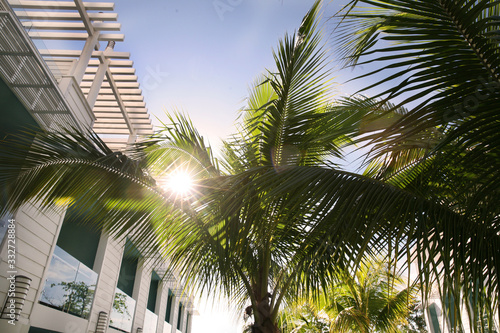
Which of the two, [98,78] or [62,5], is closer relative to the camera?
[62,5]

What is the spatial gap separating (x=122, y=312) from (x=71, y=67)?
7194 millimetres

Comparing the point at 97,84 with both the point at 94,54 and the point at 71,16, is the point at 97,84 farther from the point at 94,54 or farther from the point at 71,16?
the point at 71,16

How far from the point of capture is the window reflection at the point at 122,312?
Answer: 31.3 feet

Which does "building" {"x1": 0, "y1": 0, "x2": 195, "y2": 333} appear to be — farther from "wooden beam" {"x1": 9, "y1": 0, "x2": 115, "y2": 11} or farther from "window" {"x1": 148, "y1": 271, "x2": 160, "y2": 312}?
"window" {"x1": 148, "y1": 271, "x2": 160, "y2": 312}

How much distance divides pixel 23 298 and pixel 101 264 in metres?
3.61

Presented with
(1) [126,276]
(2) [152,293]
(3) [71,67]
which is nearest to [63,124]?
(3) [71,67]

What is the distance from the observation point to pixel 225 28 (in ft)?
15.9

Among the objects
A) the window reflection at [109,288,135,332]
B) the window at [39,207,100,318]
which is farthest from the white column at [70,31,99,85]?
the window reflection at [109,288,135,332]

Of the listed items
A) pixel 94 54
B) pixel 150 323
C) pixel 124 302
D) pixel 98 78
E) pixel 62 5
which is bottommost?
pixel 150 323

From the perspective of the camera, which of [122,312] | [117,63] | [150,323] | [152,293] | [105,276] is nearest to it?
[117,63]

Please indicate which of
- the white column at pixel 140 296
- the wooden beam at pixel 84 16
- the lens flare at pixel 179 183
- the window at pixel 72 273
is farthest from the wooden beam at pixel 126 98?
the lens flare at pixel 179 183

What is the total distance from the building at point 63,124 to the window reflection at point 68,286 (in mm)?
21

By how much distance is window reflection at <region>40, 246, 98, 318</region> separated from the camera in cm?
628

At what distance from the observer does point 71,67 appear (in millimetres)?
7453
